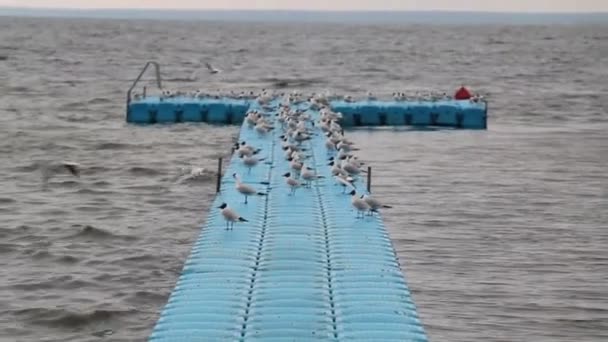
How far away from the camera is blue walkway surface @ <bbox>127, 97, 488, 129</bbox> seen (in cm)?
3819

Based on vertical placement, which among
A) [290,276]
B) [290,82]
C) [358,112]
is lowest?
[290,82]

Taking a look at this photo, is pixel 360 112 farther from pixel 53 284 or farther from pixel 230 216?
pixel 230 216

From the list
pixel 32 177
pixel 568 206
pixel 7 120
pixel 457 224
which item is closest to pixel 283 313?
pixel 457 224

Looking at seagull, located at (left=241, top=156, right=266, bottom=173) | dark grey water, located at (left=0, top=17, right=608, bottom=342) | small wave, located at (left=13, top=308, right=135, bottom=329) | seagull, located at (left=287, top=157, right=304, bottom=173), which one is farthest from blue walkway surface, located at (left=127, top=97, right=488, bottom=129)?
small wave, located at (left=13, top=308, right=135, bottom=329)

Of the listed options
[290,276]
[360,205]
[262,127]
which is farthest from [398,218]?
[290,276]

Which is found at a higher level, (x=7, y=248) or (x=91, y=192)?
(x=7, y=248)

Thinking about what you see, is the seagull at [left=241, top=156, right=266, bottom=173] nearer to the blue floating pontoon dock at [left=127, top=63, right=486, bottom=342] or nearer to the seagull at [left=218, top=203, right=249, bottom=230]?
the blue floating pontoon dock at [left=127, top=63, right=486, bottom=342]

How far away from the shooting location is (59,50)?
10881 cm

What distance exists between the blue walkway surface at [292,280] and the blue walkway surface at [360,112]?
Result: 718 inches

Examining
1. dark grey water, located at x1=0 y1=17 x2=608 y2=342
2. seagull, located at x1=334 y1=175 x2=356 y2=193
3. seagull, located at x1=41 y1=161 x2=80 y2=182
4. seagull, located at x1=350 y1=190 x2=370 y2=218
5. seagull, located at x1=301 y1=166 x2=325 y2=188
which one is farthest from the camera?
seagull, located at x1=41 y1=161 x2=80 y2=182

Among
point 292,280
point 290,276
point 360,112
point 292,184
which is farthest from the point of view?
point 360,112

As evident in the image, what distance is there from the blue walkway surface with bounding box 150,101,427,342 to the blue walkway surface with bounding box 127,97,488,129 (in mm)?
18228

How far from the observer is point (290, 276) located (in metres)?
14.6

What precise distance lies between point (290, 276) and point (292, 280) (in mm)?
207
